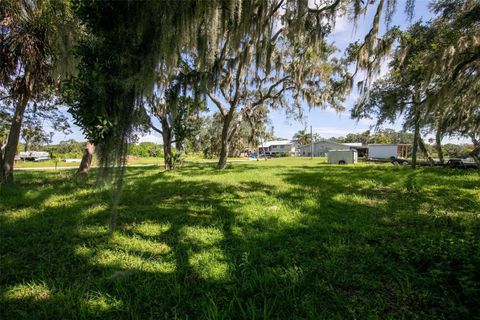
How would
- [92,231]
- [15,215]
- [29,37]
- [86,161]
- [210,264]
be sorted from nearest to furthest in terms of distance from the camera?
[210,264], [92,231], [15,215], [29,37], [86,161]

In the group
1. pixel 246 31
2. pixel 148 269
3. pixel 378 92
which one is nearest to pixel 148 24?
pixel 246 31

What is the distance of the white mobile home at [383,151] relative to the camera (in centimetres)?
3634

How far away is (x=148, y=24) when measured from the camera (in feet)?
7.54

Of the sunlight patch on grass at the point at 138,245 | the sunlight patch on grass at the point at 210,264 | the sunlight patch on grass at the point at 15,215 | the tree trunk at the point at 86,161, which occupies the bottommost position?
the sunlight patch on grass at the point at 210,264

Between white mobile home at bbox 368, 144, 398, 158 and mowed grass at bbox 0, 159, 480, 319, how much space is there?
36.1 metres

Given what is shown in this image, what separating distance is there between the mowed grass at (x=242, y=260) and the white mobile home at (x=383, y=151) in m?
36.1

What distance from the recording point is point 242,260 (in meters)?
2.69

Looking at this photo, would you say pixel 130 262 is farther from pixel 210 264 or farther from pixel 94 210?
pixel 94 210

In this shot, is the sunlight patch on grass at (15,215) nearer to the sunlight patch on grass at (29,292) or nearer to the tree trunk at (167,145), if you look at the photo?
the sunlight patch on grass at (29,292)

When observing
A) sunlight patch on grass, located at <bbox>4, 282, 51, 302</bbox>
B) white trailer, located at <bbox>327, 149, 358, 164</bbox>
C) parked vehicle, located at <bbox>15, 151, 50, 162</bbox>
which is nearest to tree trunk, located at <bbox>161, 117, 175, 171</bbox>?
sunlight patch on grass, located at <bbox>4, 282, 51, 302</bbox>

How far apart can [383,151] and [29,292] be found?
42.5m

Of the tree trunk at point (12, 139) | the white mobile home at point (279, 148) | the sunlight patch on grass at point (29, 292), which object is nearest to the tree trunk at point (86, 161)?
the tree trunk at point (12, 139)

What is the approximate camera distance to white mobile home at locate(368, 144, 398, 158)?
36.3m

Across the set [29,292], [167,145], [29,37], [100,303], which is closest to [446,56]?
[100,303]
